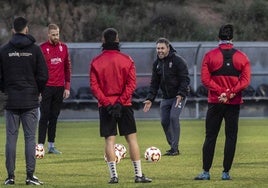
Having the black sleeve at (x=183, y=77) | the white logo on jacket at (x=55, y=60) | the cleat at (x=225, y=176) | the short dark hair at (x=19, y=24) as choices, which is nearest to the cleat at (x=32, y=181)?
the short dark hair at (x=19, y=24)

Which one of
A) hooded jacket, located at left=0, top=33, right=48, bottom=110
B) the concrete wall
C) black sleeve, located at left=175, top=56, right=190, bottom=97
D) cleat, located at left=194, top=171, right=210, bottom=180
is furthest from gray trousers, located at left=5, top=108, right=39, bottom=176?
the concrete wall

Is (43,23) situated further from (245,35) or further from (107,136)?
(107,136)

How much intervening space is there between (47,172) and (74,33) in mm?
43865

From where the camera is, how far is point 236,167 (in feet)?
53.6

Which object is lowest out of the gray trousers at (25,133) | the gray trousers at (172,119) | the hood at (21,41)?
the gray trousers at (172,119)

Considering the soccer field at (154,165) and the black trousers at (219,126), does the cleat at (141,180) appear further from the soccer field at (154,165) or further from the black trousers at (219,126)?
the black trousers at (219,126)

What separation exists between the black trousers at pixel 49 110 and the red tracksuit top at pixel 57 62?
0.53 ft

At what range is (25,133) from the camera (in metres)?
13.5

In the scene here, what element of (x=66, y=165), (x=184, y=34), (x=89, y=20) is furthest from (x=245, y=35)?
(x=66, y=165)

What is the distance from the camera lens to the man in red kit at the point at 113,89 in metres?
13.6

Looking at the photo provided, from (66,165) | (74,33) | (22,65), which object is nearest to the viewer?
(22,65)

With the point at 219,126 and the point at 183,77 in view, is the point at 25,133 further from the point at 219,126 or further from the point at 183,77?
the point at 183,77

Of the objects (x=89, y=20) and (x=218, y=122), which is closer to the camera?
(x=218, y=122)

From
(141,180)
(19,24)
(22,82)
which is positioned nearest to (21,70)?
(22,82)
